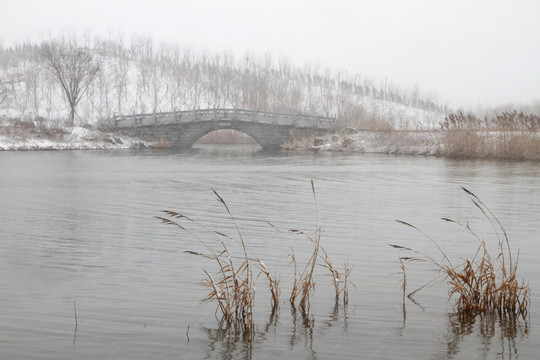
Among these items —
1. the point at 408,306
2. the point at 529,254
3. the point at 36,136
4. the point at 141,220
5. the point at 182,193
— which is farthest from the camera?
the point at 36,136

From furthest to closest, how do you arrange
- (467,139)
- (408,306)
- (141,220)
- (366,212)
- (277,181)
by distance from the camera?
(467,139) → (277,181) → (366,212) → (141,220) → (408,306)

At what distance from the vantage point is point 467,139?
30.5 m

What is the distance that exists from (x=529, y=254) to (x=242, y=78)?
253ft

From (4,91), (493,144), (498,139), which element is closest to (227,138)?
(4,91)

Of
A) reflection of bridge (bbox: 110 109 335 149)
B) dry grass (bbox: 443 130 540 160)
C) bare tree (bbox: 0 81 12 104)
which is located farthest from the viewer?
bare tree (bbox: 0 81 12 104)

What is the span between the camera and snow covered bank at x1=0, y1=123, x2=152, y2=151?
39688 millimetres

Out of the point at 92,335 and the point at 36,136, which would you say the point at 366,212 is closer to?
the point at 92,335

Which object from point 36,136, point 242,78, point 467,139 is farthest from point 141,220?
point 242,78

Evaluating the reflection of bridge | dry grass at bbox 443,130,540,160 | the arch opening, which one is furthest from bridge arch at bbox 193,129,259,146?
dry grass at bbox 443,130,540,160

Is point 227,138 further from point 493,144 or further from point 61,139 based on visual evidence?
point 493,144

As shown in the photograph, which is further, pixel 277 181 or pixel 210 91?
pixel 210 91

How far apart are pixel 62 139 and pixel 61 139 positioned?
69 millimetres

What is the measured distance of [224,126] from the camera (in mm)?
45625

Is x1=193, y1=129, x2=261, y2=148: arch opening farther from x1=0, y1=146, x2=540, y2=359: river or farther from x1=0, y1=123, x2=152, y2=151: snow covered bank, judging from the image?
x1=0, y1=146, x2=540, y2=359: river
